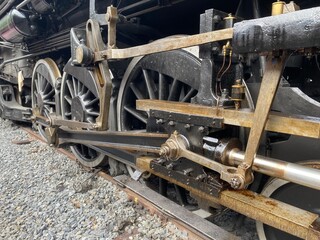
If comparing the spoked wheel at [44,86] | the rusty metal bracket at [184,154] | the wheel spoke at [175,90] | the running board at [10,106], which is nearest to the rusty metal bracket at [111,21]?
the wheel spoke at [175,90]

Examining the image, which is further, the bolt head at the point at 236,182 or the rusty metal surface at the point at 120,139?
the rusty metal surface at the point at 120,139

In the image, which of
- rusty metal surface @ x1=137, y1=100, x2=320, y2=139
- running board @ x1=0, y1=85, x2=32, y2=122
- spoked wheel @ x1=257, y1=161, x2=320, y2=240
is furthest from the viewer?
running board @ x1=0, y1=85, x2=32, y2=122

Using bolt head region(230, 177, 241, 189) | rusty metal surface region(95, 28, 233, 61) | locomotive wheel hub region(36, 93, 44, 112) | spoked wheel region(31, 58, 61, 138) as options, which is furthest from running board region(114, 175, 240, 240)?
locomotive wheel hub region(36, 93, 44, 112)

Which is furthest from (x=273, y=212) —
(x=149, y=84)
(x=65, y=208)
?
(x=65, y=208)

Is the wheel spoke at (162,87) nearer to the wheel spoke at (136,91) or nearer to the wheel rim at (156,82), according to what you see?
the wheel rim at (156,82)

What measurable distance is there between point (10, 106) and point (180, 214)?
4409 mm

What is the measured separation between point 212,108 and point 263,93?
30 cm

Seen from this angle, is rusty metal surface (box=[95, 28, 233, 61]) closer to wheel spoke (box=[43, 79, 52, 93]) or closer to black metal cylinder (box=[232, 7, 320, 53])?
A: black metal cylinder (box=[232, 7, 320, 53])

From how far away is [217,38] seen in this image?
1196mm

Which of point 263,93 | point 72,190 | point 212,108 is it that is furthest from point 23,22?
point 263,93

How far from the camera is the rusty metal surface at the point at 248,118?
1030 mm

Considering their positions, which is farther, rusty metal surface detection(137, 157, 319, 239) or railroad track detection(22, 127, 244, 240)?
railroad track detection(22, 127, 244, 240)

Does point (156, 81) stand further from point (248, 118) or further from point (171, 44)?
point (248, 118)

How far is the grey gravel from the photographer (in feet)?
6.31
